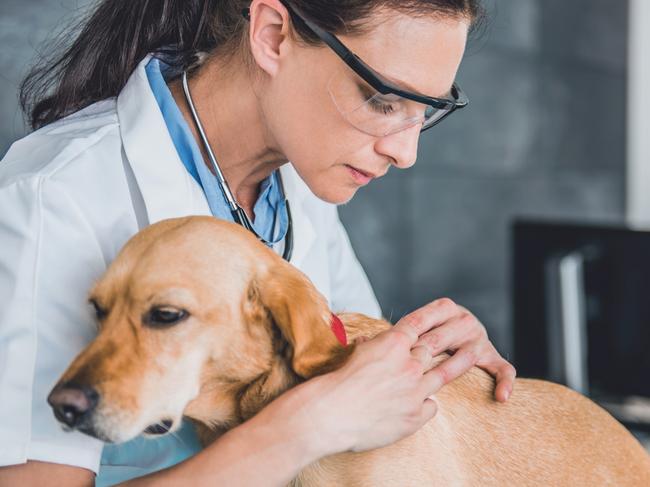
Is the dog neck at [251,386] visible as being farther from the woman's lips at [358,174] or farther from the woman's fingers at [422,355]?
the woman's lips at [358,174]

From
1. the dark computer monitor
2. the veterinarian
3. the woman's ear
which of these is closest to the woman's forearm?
the veterinarian

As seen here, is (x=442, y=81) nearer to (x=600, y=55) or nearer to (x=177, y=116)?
(x=177, y=116)

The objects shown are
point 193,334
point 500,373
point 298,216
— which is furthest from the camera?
point 298,216

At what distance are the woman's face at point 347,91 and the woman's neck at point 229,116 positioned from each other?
0.05 meters

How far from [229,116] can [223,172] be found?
0.09 metres

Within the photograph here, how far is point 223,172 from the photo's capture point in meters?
1.26

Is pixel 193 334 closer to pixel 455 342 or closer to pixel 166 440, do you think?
pixel 166 440

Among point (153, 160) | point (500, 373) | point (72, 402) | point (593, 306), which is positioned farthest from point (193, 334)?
point (593, 306)

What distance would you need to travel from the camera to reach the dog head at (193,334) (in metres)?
0.91

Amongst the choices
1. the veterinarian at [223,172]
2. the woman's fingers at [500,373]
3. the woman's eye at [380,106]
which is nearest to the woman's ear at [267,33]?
the veterinarian at [223,172]

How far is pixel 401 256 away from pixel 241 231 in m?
2.16

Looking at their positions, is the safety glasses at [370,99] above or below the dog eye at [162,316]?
above

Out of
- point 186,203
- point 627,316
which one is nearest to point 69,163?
point 186,203

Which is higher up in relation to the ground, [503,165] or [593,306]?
[503,165]
